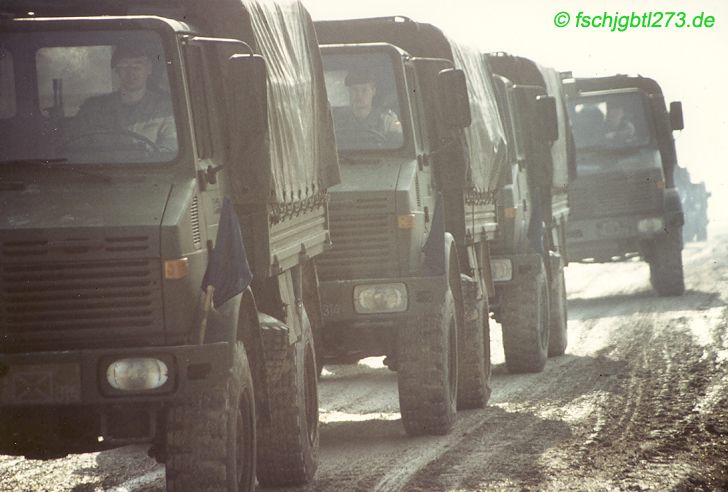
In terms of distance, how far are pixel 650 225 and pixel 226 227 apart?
15585mm

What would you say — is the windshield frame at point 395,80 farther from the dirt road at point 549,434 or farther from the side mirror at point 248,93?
the side mirror at point 248,93

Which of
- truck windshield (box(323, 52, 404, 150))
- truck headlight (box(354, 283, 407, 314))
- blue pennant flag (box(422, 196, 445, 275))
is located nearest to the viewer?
truck headlight (box(354, 283, 407, 314))

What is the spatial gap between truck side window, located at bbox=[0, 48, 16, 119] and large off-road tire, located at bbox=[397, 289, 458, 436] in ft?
12.9

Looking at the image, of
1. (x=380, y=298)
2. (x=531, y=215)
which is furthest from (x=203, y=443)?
(x=531, y=215)

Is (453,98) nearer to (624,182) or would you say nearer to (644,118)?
(624,182)

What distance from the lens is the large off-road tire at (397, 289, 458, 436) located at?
35.4ft

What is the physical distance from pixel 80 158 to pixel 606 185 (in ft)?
51.6

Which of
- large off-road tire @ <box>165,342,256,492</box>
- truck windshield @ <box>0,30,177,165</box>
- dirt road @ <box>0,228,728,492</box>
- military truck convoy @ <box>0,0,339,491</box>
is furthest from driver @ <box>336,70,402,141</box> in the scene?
Result: large off-road tire @ <box>165,342,256,492</box>

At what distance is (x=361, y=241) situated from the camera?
10.8 meters

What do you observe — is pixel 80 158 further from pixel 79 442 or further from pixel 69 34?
pixel 79 442

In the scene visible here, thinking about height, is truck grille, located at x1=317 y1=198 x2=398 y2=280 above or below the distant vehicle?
above

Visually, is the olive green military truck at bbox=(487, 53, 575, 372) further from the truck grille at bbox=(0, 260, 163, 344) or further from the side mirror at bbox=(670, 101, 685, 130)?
the truck grille at bbox=(0, 260, 163, 344)

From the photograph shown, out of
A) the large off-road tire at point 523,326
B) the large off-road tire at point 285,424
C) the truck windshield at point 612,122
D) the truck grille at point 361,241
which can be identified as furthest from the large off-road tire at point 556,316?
the large off-road tire at point 285,424

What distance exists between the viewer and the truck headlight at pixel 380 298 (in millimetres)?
10680
